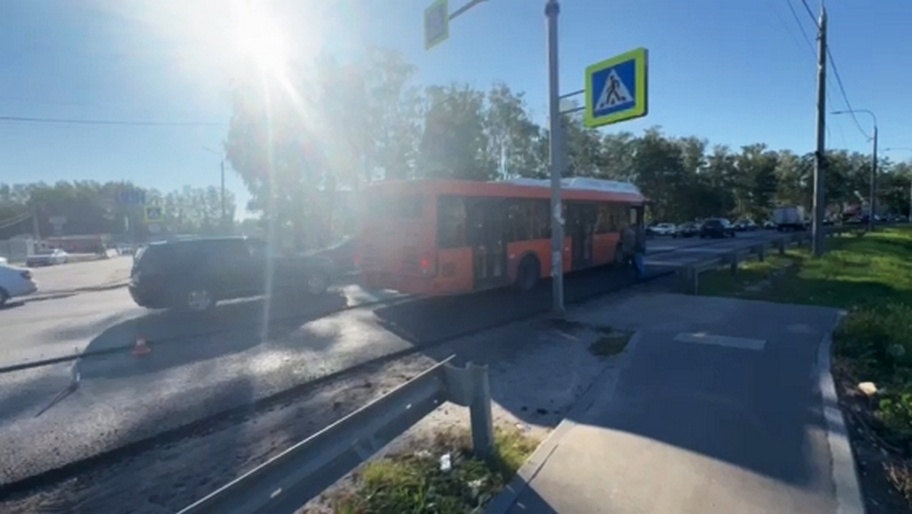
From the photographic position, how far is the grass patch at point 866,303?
15.1ft

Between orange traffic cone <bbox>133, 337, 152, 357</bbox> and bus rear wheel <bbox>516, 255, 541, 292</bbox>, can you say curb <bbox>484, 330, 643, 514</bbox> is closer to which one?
bus rear wheel <bbox>516, 255, 541, 292</bbox>

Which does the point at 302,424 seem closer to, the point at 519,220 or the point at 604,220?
the point at 519,220

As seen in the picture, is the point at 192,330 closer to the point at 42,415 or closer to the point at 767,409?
the point at 42,415

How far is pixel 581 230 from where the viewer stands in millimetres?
16141

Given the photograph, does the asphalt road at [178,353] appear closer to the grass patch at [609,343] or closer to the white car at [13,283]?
the white car at [13,283]

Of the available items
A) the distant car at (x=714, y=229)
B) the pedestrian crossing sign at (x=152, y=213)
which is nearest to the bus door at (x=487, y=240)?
the pedestrian crossing sign at (x=152, y=213)

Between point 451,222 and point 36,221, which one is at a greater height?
point 36,221

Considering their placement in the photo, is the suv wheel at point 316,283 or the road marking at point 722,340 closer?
the road marking at point 722,340

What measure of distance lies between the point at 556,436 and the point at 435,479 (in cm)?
124

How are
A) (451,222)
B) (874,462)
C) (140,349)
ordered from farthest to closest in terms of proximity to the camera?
(451,222) < (140,349) < (874,462)

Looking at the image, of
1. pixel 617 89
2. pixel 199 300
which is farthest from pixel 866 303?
pixel 199 300

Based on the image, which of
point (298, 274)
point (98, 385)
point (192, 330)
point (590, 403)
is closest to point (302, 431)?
point (590, 403)

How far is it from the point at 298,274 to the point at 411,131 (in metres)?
20.8

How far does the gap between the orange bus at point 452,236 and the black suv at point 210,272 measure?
251 centimetres
